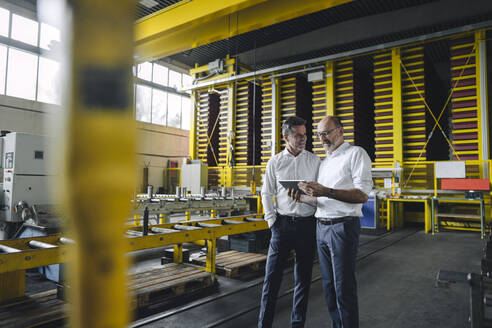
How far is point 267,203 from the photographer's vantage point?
280 centimetres

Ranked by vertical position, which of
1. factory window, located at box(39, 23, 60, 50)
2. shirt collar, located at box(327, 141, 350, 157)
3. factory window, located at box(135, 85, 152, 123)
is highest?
shirt collar, located at box(327, 141, 350, 157)

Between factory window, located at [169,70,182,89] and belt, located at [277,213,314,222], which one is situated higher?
factory window, located at [169,70,182,89]

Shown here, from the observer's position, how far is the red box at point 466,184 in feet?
25.7

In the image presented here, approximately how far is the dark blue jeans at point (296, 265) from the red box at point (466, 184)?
714 centimetres

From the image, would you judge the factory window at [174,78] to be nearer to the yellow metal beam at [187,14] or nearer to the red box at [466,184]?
the yellow metal beam at [187,14]

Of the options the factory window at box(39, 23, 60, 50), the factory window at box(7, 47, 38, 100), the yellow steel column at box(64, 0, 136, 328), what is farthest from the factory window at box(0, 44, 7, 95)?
the yellow steel column at box(64, 0, 136, 328)

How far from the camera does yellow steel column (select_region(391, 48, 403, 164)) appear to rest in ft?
32.6

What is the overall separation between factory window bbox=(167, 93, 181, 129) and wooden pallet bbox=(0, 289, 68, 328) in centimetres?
1714

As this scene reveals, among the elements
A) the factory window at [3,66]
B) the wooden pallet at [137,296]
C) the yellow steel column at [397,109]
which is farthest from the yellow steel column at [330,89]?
the factory window at [3,66]

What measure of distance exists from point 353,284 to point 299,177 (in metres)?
0.97

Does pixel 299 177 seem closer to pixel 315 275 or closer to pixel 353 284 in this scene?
pixel 353 284

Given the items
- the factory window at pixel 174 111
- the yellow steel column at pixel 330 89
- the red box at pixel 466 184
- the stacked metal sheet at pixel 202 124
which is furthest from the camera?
the factory window at pixel 174 111

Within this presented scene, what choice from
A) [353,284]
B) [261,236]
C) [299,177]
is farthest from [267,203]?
[261,236]

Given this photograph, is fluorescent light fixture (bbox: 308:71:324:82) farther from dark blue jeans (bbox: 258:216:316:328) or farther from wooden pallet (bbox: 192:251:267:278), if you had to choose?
dark blue jeans (bbox: 258:216:316:328)
